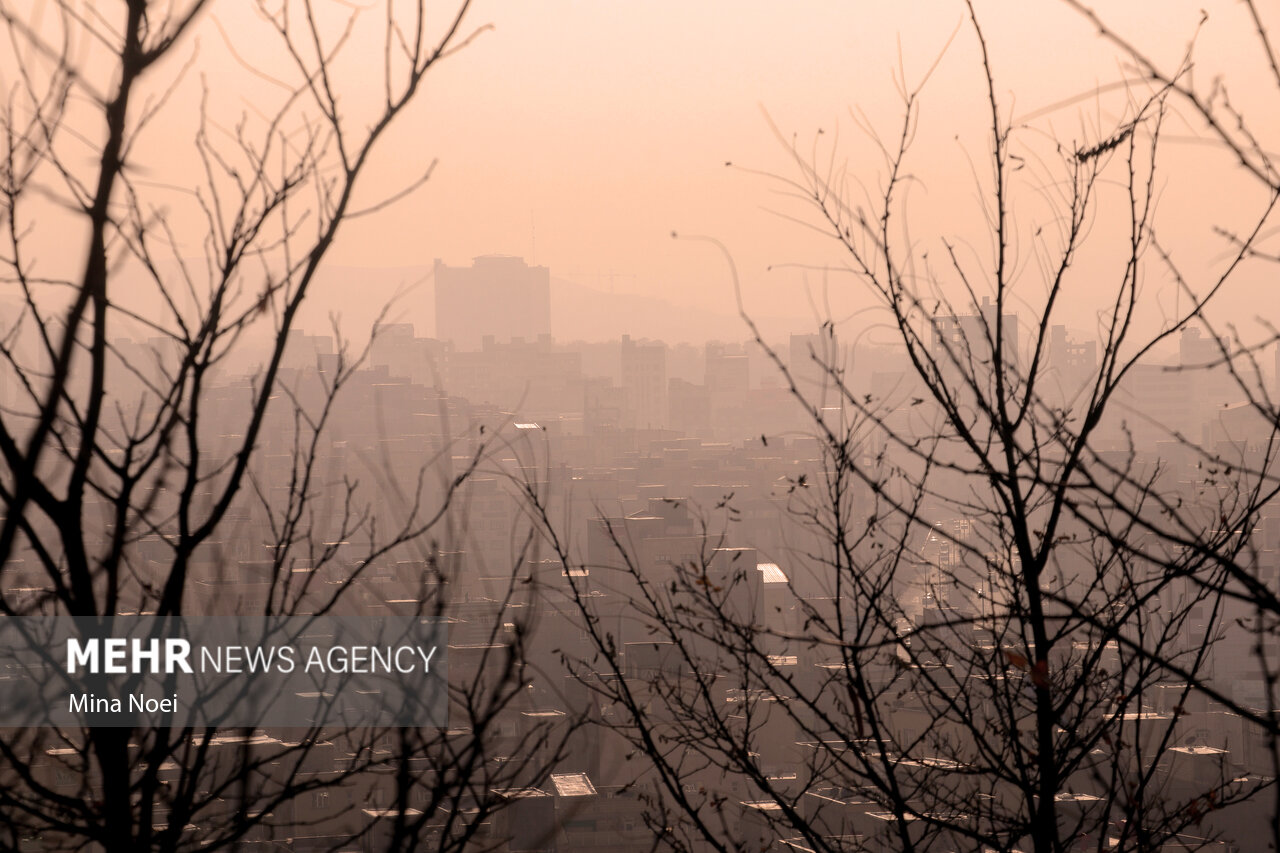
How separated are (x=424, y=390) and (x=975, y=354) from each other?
394 inches

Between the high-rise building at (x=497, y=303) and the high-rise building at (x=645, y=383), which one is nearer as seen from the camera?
the high-rise building at (x=497, y=303)

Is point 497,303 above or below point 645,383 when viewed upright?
above

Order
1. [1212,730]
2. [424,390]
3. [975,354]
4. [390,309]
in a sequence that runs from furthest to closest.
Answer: [1212,730]
[424,390]
[975,354]
[390,309]

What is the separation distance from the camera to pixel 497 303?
2612cm

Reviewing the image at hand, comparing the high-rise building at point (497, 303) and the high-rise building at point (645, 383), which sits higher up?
the high-rise building at point (497, 303)

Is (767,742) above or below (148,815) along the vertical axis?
below

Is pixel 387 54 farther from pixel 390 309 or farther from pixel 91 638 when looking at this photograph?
pixel 91 638

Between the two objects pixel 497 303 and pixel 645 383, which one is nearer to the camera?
pixel 497 303

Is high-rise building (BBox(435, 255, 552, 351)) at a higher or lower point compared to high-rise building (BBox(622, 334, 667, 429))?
higher

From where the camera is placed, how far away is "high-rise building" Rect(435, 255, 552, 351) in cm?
2386

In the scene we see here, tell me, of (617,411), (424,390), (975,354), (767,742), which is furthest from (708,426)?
(975,354)

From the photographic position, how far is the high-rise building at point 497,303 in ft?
78.3

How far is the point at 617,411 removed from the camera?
31.7 m

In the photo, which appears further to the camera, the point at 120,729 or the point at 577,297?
the point at 577,297
